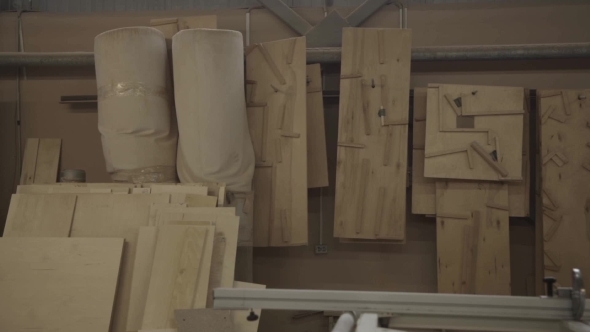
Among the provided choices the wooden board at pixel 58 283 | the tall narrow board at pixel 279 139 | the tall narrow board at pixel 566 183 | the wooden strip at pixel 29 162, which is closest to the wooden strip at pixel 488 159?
the tall narrow board at pixel 566 183

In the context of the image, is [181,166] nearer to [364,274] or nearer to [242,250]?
[242,250]

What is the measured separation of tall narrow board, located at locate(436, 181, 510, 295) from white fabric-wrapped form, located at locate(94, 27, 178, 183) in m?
2.11

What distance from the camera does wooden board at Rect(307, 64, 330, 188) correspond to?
14.5ft

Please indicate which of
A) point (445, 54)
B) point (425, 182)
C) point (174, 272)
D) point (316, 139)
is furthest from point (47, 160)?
point (445, 54)

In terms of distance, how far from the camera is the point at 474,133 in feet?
14.0

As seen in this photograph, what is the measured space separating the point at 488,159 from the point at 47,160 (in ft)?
11.3

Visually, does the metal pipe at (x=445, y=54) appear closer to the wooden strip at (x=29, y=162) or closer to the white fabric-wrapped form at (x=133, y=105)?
the wooden strip at (x=29, y=162)

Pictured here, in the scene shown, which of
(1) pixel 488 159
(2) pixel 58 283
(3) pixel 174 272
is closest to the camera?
(3) pixel 174 272

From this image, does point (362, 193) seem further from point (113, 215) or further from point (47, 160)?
point (47, 160)

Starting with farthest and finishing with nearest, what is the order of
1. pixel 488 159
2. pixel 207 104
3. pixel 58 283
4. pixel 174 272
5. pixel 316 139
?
pixel 316 139
pixel 488 159
pixel 207 104
pixel 58 283
pixel 174 272

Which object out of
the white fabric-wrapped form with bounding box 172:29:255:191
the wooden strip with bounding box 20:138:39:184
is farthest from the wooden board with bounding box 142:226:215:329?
the wooden strip with bounding box 20:138:39:184

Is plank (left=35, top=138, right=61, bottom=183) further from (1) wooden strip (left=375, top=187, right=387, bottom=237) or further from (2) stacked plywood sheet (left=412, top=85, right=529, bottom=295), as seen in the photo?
(2) stacked plywood sheet (left=412, top=85, right=529, bottom=295)

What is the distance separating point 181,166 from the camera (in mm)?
3975

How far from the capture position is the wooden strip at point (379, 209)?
425cm
